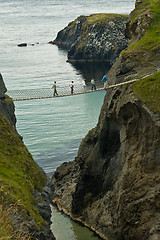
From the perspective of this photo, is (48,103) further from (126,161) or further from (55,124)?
(126,161)

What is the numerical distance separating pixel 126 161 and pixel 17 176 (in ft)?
29.1

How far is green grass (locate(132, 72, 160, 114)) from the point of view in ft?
101

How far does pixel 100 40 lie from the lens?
111750 millimetres

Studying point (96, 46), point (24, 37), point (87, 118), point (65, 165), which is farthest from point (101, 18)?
point (65, 165)

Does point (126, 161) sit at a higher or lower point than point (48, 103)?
higher

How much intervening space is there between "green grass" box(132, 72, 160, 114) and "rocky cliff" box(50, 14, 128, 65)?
72.4 meters

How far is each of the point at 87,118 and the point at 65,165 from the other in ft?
69.5

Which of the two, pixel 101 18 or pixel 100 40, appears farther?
pixel 101 18

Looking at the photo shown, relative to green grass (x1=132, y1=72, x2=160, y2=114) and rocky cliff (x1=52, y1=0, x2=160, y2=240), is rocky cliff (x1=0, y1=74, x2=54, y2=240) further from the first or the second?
green grass (x1=132, y1=72, x2=160, y2=114)

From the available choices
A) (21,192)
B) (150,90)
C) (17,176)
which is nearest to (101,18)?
(150,90)

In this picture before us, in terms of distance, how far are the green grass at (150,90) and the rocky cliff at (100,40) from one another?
72.4m

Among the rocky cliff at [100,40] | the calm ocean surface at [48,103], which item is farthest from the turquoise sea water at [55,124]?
the rocky cliff at [100,40]

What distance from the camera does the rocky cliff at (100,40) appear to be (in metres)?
109

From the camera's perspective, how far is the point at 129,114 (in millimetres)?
32781
